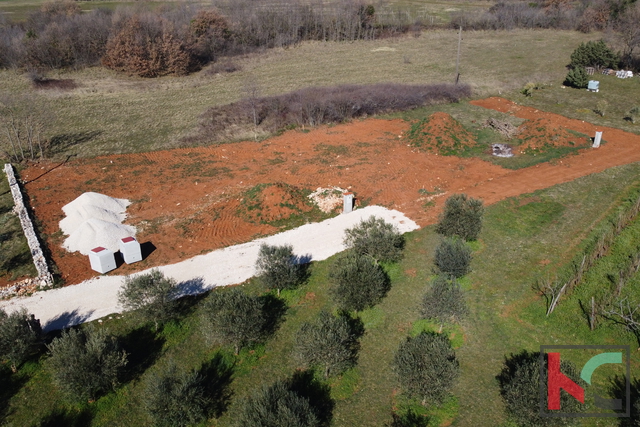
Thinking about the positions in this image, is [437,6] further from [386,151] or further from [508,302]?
[508,302]

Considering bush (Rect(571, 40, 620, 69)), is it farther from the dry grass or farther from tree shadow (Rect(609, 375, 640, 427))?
tree shadow (Rect(609, 375, 640, 427))

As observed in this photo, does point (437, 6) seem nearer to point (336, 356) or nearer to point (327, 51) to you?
point (327, 51)

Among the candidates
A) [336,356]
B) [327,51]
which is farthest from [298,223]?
[327,51]

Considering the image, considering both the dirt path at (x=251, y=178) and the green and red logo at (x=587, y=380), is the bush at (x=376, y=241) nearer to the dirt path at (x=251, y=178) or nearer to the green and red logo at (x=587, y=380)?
the dirt path at (x=251, y=178)

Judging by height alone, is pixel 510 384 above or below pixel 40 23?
below

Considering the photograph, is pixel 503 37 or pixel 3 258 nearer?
pixel 3 258

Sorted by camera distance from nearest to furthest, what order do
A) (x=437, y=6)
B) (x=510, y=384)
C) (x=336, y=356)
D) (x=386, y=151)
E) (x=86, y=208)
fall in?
(x=510, y=384) < (x=336, y=356) < (x=86, y=208) < (x=386, y=151) < (x=437, y=6)

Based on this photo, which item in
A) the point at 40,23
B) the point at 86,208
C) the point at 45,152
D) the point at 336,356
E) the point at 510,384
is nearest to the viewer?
the point at 510,384

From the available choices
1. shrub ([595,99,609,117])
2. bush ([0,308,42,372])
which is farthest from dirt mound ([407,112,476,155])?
bush ([0,308,42,372])

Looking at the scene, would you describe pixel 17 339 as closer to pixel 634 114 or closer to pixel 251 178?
pixel 251 178
